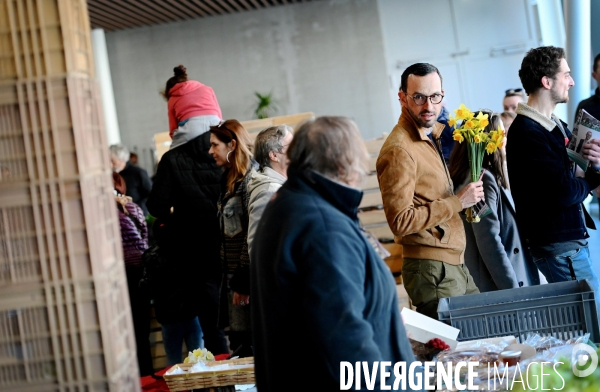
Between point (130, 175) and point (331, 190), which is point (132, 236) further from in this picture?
point (331, 190)

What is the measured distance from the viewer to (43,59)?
56.9 inches

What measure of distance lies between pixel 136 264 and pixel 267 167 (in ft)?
6.55

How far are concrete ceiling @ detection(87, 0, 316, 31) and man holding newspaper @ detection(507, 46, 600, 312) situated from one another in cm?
873

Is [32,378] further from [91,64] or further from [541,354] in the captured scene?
[541,354]

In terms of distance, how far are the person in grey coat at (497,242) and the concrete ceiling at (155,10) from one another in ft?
27.7

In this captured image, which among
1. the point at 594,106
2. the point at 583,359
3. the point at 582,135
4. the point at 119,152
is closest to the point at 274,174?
the point at 582,135

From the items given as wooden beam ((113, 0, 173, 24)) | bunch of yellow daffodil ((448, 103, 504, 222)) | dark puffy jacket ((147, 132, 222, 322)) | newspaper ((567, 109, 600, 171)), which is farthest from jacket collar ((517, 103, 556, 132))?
wooden beam ((113, 0, 173, 24))

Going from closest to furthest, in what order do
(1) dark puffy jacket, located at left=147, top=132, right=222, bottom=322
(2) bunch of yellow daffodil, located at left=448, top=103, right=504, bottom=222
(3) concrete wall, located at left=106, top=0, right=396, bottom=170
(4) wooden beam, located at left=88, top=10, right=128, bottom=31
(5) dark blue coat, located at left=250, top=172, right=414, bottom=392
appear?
(5) dark blue coat, located at left=250, top=172, right=414, bottom=392
(2) bunch of yellow daffodil, located at left=448, top=103, right=504, bottom=222
(1) dark puffy jacket, located at left=147, top=132, right=222, bottom=322
(4) wooden beam, located at left=88, top=10, right=128, bottom=31
(3) concrete wall, located at left=106, top=0, right=396, bottom=170

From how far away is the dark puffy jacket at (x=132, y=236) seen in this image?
479 centimetres

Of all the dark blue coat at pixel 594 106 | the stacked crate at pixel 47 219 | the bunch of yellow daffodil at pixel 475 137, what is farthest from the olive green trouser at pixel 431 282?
the dark blue coat at pixel 594 106

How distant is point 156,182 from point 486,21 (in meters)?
8.95

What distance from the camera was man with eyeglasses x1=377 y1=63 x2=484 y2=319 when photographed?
8.73 ft

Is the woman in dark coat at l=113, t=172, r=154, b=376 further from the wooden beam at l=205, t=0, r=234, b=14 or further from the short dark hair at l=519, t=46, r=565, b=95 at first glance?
the wooden beam at l=205, t=0, r=234, b=14

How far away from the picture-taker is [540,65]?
317 centimetres
